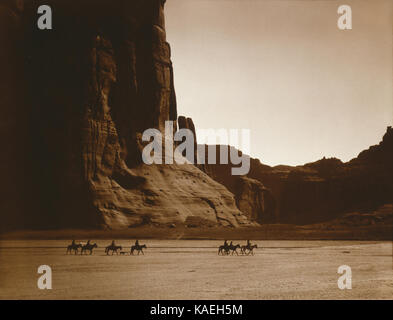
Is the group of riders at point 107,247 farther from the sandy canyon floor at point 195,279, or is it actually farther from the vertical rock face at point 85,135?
the vertical rock face at point 85,135

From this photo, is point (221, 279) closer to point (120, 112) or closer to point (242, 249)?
point (242, 249)

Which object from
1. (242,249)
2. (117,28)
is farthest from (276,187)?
(242,249)

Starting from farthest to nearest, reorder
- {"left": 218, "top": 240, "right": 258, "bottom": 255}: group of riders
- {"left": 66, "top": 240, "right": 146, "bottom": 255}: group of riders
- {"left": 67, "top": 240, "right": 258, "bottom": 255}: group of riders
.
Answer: {"left": 218, "top": 240, "right": 258, "bottom": 255}: group of riders → {"left": 67, "top": 240, "right": 258, "bottom": 255}: group of riders → {"left": 66, "top": 240, "right": 146, "bottom": 255}: group of riders

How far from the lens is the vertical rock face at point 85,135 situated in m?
63.7

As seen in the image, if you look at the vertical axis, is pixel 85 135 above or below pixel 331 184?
above

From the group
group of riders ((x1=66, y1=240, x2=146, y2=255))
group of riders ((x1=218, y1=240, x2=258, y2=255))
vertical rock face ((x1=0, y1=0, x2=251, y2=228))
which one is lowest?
group of riders ((x1=218, y1=240, x2=258, y2=255))

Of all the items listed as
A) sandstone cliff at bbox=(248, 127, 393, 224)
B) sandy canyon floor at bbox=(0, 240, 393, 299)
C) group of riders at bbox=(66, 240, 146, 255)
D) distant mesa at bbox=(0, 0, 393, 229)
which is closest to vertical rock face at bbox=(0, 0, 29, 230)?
distant mesa at bbox=(0, 0, 393, 229)

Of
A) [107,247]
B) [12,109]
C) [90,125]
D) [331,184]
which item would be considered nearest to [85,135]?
[90,125]

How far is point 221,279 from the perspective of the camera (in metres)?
18.8

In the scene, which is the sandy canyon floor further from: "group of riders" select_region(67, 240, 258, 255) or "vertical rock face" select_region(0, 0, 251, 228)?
"vertical rock face" select_region(0, 0, 251, 228)

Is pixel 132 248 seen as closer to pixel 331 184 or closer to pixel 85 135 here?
pixel 85 135

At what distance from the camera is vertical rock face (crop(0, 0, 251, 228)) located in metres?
63.7

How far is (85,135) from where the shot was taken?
66000 millimetres

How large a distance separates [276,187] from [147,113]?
100167mm
